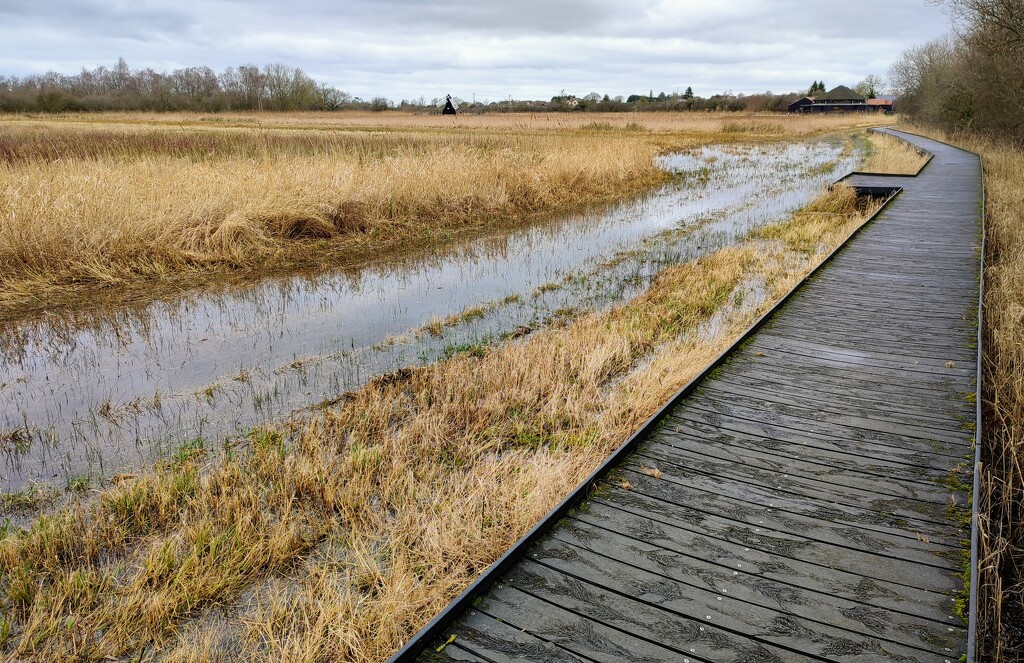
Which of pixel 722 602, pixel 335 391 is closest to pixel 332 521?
pixel 335 391

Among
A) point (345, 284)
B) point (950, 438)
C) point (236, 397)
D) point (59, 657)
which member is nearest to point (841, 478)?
point (950, 438)

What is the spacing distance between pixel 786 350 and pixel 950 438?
6.28 feet

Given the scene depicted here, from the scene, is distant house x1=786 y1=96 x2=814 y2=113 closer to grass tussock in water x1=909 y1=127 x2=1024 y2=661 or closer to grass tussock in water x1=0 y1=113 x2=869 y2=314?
grass tussock in water x1=0 y1=113 x2=869 y2=314

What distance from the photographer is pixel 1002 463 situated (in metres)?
4.10

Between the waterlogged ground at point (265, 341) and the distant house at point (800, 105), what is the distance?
283ft

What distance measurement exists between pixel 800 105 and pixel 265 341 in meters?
96.9

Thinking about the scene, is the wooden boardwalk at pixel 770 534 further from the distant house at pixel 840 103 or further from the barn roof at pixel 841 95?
the barn roof at pixel 841 95

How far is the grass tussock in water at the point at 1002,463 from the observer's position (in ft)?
9.53

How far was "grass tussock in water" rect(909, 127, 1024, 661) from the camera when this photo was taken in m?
2.90

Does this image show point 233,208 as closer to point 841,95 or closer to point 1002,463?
point 1002,463

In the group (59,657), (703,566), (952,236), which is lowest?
(59,657)

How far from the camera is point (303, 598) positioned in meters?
3.34

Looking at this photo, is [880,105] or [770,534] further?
[880,105]

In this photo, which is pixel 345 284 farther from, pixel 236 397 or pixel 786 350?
pixel 786 350
